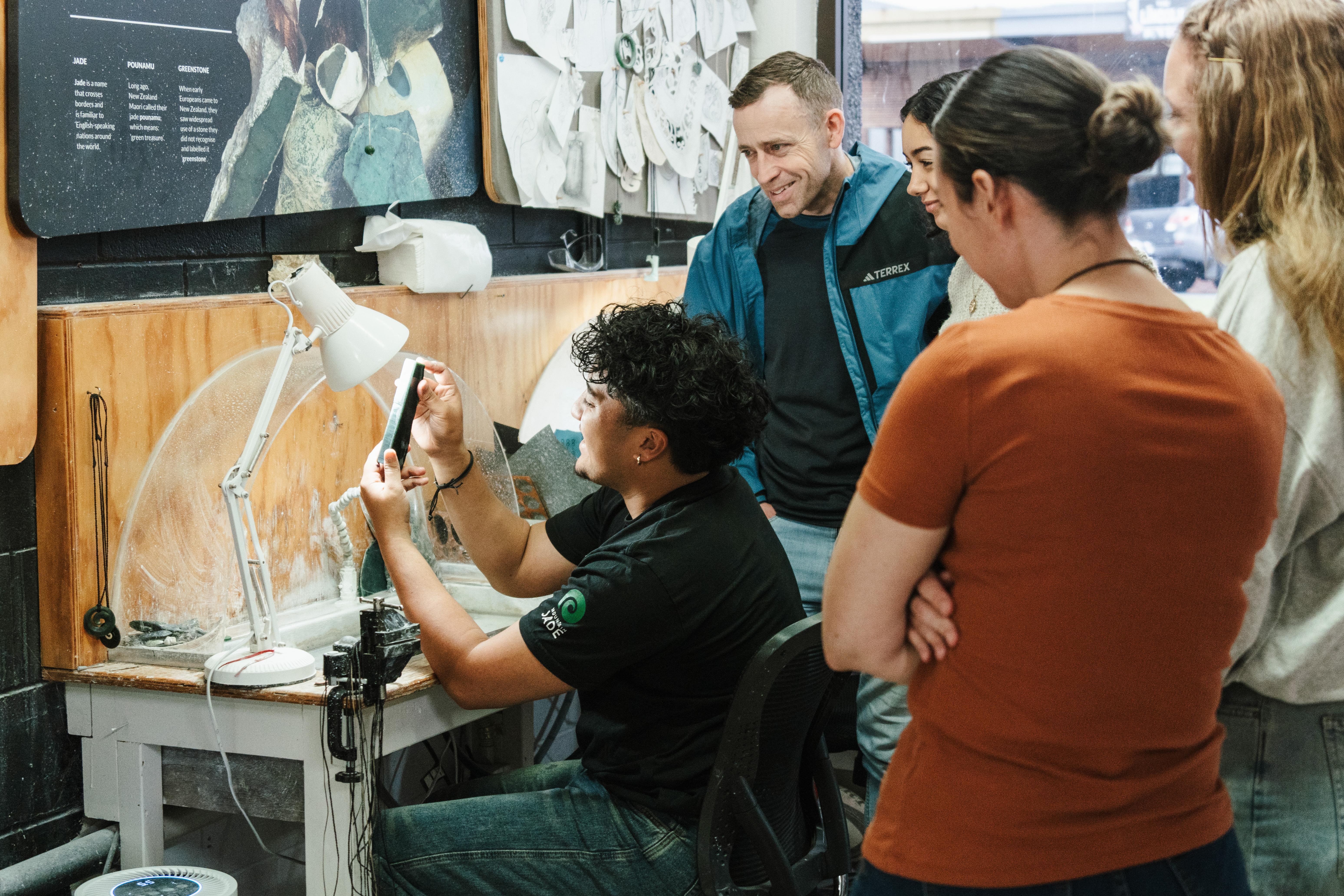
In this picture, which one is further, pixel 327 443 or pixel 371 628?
pixel 327 443

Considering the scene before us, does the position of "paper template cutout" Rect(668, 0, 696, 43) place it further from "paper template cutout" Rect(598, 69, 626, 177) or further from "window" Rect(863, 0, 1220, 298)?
"window" Rect(863, 0, 1220, 298)

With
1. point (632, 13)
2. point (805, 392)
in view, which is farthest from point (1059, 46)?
point (805, 392)

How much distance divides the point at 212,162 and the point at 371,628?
880 millimetres

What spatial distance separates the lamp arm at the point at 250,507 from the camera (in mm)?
Answer: 1955

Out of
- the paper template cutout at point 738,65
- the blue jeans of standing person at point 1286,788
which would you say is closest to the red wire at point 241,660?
the blue jeans of standing person at point 1286,788

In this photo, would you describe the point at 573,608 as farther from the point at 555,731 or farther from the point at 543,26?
the point at 543,26

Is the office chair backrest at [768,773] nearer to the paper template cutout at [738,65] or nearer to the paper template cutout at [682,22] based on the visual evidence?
the paper template cutout at [682,22]

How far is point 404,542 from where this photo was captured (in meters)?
1.92

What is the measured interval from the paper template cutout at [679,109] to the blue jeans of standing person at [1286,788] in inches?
106

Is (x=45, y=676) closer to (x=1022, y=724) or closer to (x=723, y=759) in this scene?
(x=723, y=759)

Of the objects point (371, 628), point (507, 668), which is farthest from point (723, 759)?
point (371, 628)

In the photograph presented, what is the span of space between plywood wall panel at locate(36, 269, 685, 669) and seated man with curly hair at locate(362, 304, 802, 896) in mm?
414

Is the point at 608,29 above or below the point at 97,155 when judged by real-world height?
above

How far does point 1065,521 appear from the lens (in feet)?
3.10
